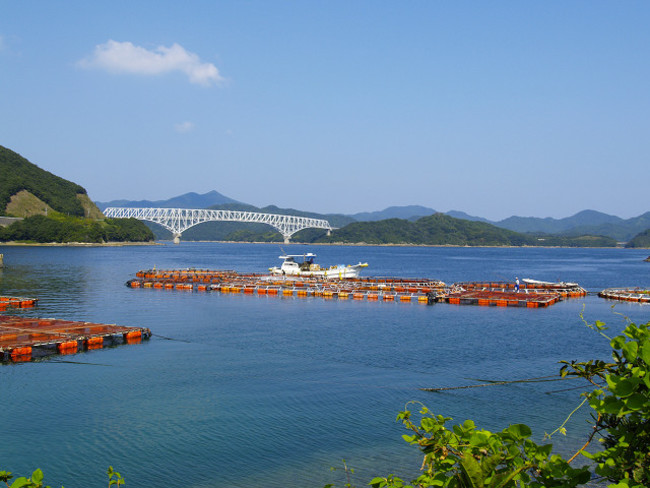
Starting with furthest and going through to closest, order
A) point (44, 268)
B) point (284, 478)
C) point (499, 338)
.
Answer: point (44, 268) → point (499, 338) → point (284, 478)

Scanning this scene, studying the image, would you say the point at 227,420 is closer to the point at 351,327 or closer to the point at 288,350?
the point at 288,350

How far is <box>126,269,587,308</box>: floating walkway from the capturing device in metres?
53.4

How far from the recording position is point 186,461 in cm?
1504

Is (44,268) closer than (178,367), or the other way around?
(178,367)

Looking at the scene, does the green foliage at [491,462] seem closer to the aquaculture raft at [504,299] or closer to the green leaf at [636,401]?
the green leaf at [636,401]

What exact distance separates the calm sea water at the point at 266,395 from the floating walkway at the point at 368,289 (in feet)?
39.3

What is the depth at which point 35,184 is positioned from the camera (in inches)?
7092

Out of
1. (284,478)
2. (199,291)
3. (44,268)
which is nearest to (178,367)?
(284,478)

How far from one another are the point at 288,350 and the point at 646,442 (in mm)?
26203

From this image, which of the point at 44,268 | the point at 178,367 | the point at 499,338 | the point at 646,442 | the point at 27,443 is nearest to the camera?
the point at 646,442

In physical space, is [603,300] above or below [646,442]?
below

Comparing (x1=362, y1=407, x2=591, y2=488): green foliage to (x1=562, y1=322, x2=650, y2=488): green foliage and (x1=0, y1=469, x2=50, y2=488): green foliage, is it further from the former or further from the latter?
(x1=0, y1=469, x2=50, y2=488): green foliage

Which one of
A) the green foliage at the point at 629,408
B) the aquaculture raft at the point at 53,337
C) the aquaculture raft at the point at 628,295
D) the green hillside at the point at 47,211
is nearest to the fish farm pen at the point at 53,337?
the aquaculture raft at the point at 53,337

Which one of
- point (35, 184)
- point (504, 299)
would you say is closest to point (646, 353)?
point (504, 299)
